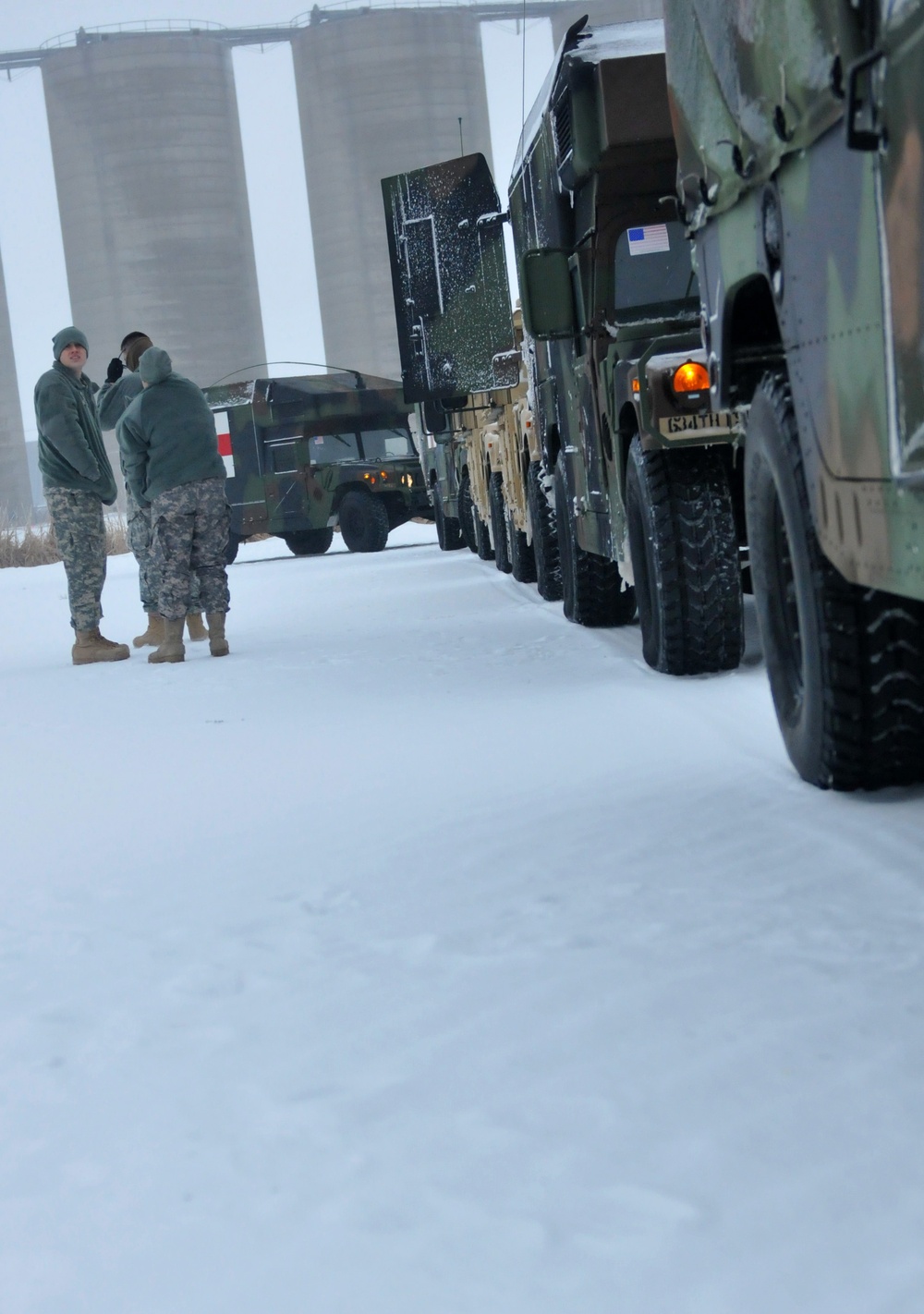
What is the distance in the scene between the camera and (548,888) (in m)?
3.17

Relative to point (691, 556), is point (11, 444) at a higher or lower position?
higher

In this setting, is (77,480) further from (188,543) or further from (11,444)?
(11,444)

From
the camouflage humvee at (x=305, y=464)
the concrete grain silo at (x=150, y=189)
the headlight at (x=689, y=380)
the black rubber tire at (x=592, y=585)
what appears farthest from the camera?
the concrete grain silo at (x=150, y=189)

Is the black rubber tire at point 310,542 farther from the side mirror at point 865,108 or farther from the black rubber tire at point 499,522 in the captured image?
the side mirror at point 865,108

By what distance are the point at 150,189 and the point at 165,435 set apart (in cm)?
2758

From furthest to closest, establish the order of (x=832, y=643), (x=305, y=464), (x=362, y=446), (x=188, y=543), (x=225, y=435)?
1. (x=362, y=446)
2. (x=225, y=435)
3. (x=305, y=464)
4. (x=188, y=543)
5. (x=832, y=643)

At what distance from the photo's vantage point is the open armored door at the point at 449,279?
1084 centimetres

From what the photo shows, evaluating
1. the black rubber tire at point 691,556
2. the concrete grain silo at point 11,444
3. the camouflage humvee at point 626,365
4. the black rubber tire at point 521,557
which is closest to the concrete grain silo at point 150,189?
the concrete grain silo at point 11,444

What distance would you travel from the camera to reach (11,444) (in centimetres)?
3616

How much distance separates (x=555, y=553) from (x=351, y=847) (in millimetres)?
5508

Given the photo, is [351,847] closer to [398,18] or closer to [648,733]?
[648,733]

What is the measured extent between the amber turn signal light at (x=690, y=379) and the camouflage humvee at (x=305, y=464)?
40.3ft

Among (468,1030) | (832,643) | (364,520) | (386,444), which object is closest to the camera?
(468,1030)

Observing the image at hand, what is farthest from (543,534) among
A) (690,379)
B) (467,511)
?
(467,511)
